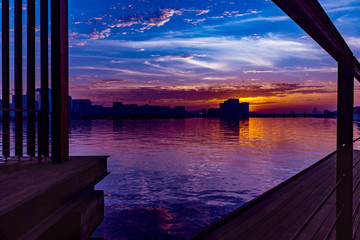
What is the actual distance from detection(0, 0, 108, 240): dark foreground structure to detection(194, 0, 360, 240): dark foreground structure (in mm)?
1968

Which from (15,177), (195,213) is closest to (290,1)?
(15,177)

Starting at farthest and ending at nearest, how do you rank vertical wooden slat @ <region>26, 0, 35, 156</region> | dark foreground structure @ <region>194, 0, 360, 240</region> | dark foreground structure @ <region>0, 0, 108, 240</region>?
vertical wooden slat @ <region>26, 0, 35, 156</region> < dark foreground structure @ <region>0, 0, 108, 240</region> < dark foreground structure @ <region>194, 0, 360, 240</region>

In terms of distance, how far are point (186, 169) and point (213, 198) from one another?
210 inches

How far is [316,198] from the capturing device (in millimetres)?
5465

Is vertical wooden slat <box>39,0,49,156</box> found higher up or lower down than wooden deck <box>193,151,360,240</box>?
higher up

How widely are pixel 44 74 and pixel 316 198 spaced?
592 cm

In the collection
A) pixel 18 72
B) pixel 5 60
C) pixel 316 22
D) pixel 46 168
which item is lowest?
pixel 46 168

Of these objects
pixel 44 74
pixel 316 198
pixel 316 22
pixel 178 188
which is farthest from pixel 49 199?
pixel 178 188

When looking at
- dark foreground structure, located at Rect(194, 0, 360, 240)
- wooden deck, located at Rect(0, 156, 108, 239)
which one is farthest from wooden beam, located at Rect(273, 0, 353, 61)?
wooden deck, located at Rect(0, 156, 108, 239)

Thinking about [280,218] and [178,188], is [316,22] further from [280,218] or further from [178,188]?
[178,188]

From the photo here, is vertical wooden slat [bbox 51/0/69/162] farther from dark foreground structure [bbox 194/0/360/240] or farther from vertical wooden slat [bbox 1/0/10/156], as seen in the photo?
dark foreground structure [bbox 194/0/360/240]

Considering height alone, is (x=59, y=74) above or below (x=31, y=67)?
below

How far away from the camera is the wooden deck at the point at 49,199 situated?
9.55ft

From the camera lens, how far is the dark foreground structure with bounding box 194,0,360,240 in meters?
2.02
